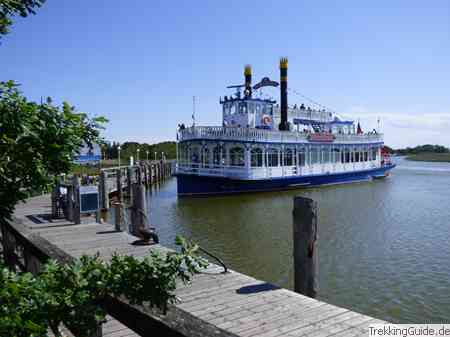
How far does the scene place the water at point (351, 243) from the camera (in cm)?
882

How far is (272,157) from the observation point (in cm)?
2994

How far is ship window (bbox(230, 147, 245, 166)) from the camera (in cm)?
2851

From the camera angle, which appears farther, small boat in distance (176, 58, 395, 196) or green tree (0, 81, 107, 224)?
small boat in distance (176, 58, 395, 196)

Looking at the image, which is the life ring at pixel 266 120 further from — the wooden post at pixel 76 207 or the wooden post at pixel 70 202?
the wooden post at pixel 76 207

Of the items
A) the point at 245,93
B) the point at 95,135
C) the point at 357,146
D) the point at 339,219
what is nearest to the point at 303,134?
the point at 245,93

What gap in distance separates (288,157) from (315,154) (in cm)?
372

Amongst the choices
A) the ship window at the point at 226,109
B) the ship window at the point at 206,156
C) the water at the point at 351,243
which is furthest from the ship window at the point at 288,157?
the ship window at the point at 206,156

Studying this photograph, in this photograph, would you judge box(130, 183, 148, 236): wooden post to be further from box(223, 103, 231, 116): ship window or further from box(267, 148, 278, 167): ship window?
box(223, 103, 231, 116): ship window

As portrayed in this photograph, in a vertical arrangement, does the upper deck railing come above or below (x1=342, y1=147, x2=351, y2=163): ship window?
above

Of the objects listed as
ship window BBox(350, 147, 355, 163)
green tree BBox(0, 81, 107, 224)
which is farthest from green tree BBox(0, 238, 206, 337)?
ship window BBox(350, 147, 355, 163)

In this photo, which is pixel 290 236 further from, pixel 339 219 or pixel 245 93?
pixel 245 93

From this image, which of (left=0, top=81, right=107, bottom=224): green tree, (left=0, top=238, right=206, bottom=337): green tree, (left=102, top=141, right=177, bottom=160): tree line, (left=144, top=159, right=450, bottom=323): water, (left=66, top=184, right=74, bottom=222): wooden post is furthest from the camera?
(left=102, top=141, right=177, bottom=160): tree line

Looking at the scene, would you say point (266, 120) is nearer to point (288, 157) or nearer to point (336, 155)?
point (288, 157)

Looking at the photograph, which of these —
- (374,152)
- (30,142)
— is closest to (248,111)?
(374,152)
